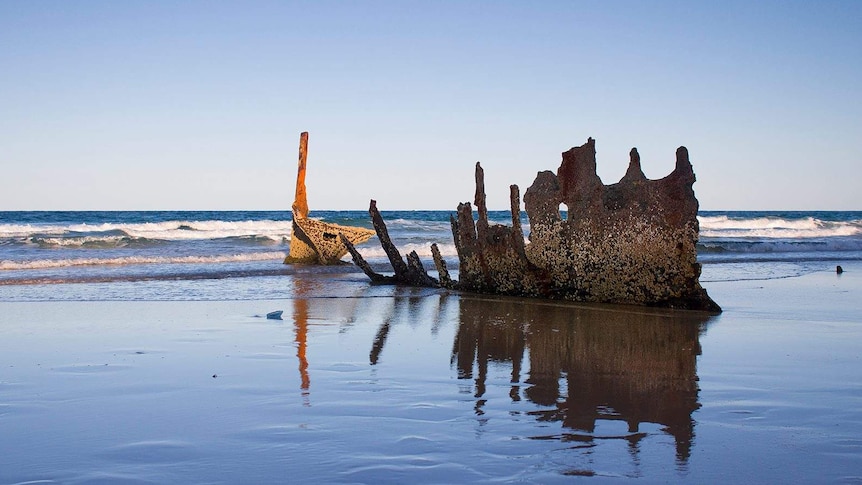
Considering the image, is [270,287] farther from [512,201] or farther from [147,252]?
[147,252]

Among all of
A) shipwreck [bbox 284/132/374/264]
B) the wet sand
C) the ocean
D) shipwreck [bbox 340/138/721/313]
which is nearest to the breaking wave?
the ocean

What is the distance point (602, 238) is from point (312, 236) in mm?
8989

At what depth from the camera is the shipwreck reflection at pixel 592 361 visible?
13.0 ft

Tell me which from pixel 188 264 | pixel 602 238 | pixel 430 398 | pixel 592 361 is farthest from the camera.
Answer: pixel 188 264

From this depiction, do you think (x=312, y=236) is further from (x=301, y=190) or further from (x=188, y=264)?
(x=188, y=264)

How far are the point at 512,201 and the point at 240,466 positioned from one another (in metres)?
6.72

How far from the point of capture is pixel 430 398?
4.34 metres

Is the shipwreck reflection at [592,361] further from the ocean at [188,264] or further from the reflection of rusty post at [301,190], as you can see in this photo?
the reflection of rusty post at [301,190]

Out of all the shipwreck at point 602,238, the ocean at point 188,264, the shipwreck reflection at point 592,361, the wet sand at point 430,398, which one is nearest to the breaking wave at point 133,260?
the ocean at point 188,264

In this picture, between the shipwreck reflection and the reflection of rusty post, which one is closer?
the shipwreck reflection

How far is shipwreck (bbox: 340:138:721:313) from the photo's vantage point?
27.5 ft

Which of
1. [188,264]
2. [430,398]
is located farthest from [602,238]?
[188,264]

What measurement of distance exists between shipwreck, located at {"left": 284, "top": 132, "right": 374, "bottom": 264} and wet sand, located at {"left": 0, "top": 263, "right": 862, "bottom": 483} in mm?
8560

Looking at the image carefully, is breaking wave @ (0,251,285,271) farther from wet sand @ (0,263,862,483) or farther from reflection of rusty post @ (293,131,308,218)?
wet sand @ (0,263,862,483)
